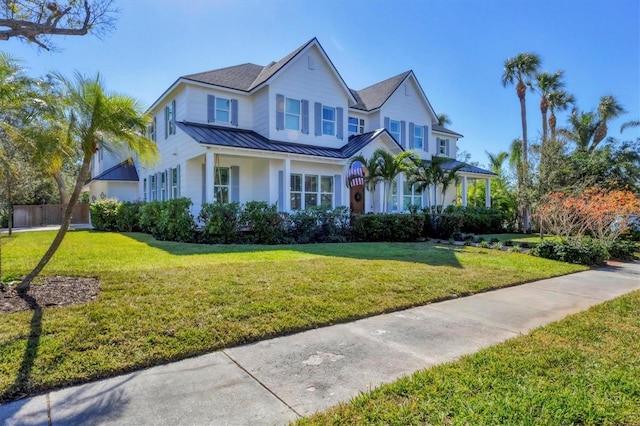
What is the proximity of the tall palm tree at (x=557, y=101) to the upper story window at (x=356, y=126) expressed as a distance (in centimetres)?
1392

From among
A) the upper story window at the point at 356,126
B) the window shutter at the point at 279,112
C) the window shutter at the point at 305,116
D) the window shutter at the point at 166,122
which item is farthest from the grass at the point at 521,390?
the upper story window at the point at 356,126

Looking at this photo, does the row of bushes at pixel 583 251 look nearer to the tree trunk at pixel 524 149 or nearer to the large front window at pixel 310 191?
the tree trunk at pixel 524 149

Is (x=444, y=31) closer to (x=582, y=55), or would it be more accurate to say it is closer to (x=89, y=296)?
(x=582, y=55)

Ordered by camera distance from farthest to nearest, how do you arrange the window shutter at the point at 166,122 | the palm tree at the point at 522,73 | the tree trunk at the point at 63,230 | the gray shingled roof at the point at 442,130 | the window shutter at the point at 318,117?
the gray shingled roof at the point at 442,130 < the palm tree at the point at 522,73 < the window shutter at the point at 318,117 < the window shutter at the point at 166,122 < the tree trunk at the point at 63,230

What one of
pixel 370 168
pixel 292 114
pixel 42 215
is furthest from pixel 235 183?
pixel 42 215

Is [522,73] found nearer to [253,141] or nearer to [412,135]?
[412,135]

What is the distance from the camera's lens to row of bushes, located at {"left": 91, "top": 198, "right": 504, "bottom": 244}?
42.6 ft

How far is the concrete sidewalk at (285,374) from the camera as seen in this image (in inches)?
106

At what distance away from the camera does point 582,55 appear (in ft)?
48.5

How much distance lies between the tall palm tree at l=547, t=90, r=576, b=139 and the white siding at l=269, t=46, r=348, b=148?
16.1 m

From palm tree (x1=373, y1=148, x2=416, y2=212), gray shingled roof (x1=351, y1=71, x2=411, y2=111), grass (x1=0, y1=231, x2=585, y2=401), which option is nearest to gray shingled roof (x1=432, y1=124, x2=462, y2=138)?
gray shingled roof (x1=351, y1=71, x2=411, y2=111)

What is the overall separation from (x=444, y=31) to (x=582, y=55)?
5.58 meters

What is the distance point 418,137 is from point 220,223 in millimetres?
15263

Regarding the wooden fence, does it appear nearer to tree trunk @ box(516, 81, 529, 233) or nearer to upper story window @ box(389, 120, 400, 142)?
upper story window @ box(389, 120, 400, 142)
